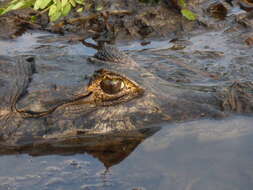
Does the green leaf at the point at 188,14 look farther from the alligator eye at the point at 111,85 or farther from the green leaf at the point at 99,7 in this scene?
the alligator eye at the point at 111,85

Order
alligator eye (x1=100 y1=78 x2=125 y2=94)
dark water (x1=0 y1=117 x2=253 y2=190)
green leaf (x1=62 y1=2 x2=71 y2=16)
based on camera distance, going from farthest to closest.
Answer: green leaf (x1=62 y1=2 x2=71 y2=16) → alligator eye (x1=100 y1=78 x2=125 y2=94) → dark water (x1=0 y1=117 x2=253 y2=190)

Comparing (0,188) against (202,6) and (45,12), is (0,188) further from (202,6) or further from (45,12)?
(202,6)

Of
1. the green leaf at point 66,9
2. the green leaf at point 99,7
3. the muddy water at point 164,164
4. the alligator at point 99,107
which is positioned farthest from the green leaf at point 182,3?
the alligator at point 99,107

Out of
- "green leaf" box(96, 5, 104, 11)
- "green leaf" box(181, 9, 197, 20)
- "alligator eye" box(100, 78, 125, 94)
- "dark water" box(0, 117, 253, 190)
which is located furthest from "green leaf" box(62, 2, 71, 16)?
"dark water" box(0, 117, 253, 190)

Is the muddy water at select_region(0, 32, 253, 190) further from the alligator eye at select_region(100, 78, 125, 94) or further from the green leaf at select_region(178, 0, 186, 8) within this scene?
the green leaf at select_region(178, 0, 186, 8)

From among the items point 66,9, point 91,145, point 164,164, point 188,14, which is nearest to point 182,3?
point 188,14

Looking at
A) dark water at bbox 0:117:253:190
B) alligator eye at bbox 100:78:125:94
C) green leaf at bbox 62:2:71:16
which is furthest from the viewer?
green leaf at bbox 62:2:71:16

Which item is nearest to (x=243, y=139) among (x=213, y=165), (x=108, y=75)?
(x=213, y=165)

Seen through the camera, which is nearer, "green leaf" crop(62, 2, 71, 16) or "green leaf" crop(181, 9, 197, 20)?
"green leaf" crop(62, 2, 71, 16)
